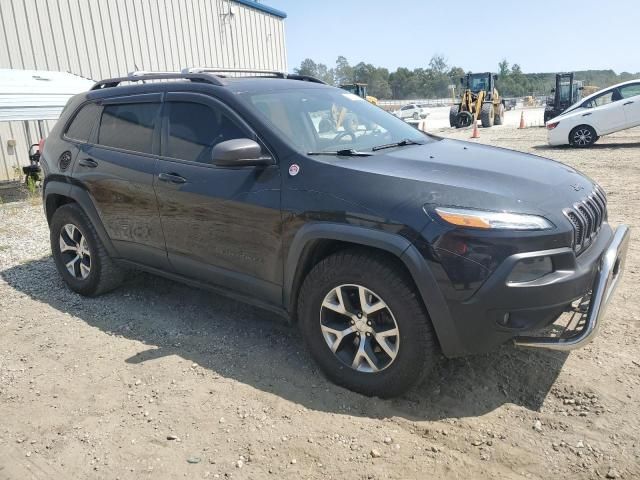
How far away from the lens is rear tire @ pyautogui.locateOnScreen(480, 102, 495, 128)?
24359 millimetres

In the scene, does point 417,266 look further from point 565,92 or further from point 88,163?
point 565,92

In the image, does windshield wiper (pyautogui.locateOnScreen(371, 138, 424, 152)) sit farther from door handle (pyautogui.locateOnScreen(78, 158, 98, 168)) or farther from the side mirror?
door handle (pyautogui.locateOnScreen(78, 158, 98, 168))

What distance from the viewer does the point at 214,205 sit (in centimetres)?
346

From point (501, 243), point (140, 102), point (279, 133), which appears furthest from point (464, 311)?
point (140, 102)

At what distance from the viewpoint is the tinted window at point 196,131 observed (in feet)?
11.6

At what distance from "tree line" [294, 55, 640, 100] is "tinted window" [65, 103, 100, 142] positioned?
82987 mm

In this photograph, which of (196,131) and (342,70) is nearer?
(196,131)

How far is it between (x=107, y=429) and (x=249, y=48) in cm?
1898

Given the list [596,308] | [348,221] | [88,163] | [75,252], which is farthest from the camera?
[75,252]

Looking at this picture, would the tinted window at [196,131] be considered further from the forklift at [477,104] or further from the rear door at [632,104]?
the forklift at [477,104]

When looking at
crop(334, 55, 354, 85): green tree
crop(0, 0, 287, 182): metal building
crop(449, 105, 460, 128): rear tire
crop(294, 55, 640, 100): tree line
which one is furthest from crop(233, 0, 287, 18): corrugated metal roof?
crop(334, 55, 354, 85): green tree

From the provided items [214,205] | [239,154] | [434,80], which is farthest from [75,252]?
[434,80]

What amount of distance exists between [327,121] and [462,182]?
48.4 inches

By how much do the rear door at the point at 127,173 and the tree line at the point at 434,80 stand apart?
83353mm
